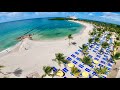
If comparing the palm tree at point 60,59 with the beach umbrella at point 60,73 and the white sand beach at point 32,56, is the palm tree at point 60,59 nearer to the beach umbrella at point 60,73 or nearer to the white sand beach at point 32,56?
the white sand beach at point 32,56

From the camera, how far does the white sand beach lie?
1063cm

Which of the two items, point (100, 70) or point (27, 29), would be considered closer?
point (100, 70)

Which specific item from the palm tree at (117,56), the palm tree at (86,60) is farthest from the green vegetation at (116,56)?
the palm tree at (86,60)

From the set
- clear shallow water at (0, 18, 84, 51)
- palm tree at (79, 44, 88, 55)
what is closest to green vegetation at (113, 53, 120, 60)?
palm tree at (79, 44, 88, 55)

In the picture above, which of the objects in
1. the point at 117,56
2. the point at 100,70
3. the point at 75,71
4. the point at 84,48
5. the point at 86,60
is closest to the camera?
the point at 75,71

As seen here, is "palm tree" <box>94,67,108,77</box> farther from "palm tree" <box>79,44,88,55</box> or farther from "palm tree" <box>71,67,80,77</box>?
"palm tree" <box>79,44,88,55</box>

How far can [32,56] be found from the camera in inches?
448

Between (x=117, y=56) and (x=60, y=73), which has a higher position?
(x=117, y=56)

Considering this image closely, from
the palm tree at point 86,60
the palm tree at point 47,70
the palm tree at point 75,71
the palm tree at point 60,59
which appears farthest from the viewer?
the palm tree at point 86,60

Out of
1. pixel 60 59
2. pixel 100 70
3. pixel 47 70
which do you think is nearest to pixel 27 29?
pixel 60 59

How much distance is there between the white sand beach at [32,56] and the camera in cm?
1063

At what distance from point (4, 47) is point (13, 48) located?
23.7 inches

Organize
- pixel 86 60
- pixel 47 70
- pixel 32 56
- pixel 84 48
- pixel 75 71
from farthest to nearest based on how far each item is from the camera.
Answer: pixel 84 48, pixel 86 60, pixel 32 56, pixel 75 71, pixel 47 70

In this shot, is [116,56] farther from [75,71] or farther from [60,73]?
[60,73]
